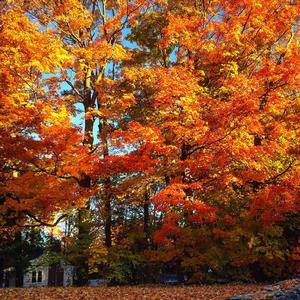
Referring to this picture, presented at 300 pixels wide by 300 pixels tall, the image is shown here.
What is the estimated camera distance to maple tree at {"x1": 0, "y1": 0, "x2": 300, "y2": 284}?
17.1 metres

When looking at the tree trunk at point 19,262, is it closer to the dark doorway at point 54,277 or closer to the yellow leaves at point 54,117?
the yellow leaves at point 54,117

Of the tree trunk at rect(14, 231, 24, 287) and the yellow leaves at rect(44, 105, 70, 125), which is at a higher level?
the yellow leaves at rect(44, 105, 70, 125)

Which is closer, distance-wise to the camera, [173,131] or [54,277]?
[173,131]

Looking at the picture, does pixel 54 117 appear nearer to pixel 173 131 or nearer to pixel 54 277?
pixel 173 131

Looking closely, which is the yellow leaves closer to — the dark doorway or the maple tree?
the maple tree

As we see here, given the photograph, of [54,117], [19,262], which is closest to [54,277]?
[19,262]

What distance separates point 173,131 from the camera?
17.9 m

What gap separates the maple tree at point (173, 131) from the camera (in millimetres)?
17125

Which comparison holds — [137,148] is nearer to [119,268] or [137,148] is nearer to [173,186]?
[173,186]

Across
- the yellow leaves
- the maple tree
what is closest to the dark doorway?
the maple tree

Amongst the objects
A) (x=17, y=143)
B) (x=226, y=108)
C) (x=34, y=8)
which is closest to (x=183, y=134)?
(x=226, y=108)

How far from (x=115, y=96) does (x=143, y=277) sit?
42.3ft

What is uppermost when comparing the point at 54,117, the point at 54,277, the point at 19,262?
the point at 54,117

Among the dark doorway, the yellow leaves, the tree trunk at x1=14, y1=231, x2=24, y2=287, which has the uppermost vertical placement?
the yellow leaves
